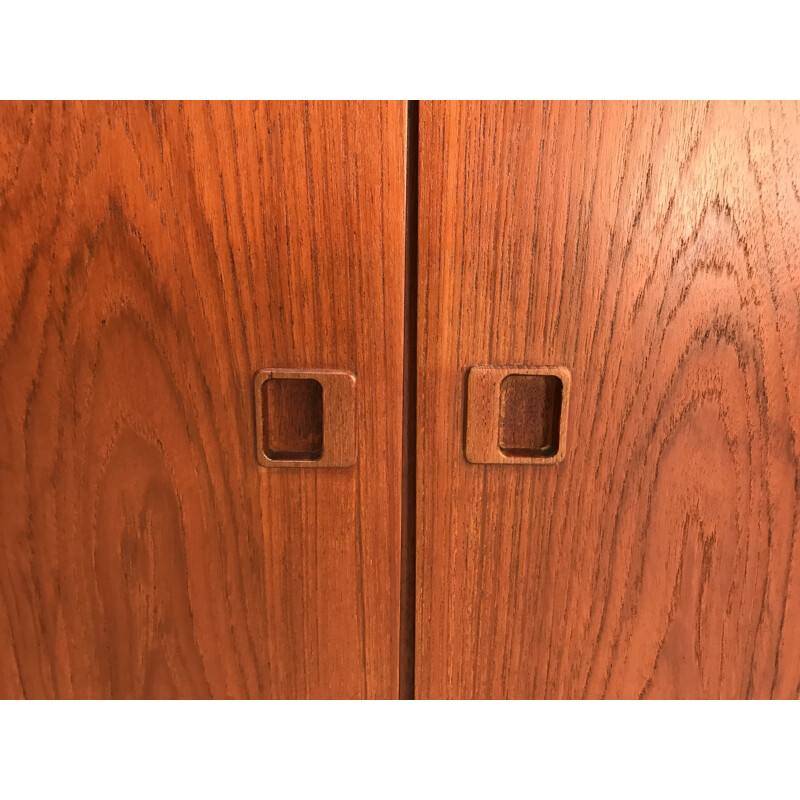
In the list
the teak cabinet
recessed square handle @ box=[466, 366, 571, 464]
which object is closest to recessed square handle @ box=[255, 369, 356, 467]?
the teak cabinet

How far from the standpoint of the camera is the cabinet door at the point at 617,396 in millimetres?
491

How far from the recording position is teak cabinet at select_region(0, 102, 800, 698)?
492 mm

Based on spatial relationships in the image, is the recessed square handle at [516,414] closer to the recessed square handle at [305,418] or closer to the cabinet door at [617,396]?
the cabinet door at [617,396]

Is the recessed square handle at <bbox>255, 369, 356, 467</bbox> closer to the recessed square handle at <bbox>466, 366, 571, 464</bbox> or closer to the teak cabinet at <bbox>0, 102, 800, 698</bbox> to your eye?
the teak cabinet at <bbox>0, 102, 800, 698</bbox>

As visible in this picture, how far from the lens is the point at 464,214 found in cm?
50

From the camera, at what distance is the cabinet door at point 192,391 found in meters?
0.49

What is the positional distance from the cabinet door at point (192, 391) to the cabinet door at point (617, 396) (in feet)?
0.16

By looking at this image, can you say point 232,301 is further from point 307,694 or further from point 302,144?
point 307,694

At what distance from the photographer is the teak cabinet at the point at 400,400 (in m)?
0.49

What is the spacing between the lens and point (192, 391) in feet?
1.75

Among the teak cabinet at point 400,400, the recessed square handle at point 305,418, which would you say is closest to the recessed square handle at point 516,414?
the teak cabinet at point 400,400

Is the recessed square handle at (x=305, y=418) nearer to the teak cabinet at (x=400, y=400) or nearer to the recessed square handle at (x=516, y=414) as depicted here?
the teak cabinet at (x=400, y=400)

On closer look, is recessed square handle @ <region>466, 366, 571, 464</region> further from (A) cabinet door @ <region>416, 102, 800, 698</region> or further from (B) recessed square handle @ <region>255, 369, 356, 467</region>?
(B) recessed square handle @ <region>255, 369, 356, 467</region>

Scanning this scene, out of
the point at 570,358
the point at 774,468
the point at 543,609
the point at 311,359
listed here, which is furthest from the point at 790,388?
the point at 311,359
